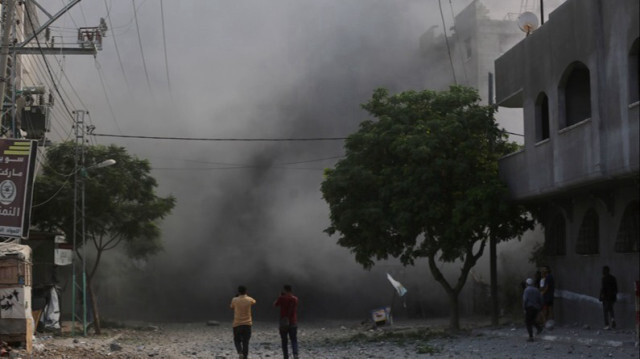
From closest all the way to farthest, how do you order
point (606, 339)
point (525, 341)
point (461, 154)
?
point (606, 339) → point (525, 341) → point (461, 154)

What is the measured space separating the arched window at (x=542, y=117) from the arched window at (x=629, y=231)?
3.43 m

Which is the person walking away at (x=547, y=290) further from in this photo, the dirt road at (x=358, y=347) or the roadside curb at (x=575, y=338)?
the dirt road at (x=358, y=347)

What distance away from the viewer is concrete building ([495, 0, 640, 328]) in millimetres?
17547

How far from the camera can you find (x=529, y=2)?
4919cm

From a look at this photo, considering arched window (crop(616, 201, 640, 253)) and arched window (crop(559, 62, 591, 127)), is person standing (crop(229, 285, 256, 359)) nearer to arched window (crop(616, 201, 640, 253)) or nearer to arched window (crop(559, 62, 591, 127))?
arched window (crop(559, 62, 591, 127))

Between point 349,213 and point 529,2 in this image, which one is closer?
point 349,213

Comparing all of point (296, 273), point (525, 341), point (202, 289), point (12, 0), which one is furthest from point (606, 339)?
point (202, 289)

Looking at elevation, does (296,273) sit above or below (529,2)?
below

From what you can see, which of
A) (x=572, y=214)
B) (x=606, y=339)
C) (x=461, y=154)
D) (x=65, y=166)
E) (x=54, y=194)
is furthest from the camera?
(x=65, y=166)

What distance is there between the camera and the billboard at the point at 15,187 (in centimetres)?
1834

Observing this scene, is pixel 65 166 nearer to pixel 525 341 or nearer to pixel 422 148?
pixel 422 148

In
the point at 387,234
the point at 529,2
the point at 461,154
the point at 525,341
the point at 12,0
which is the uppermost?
the point at 529,2

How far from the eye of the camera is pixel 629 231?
2055cm

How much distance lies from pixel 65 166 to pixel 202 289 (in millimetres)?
16944
